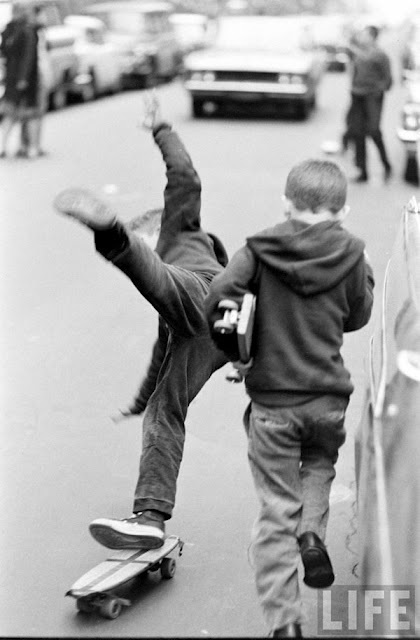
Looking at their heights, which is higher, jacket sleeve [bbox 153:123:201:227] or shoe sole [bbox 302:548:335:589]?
jacket sleeve [bbox 153:123:201:227]

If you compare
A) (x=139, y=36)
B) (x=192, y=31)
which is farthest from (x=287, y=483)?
(x=192, y=31)

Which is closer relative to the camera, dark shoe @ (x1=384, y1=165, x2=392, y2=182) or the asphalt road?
the asphalt road

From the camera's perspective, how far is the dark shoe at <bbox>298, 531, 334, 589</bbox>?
3746 millimetres

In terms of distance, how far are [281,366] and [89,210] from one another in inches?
31.4

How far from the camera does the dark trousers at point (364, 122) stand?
14.5 metres

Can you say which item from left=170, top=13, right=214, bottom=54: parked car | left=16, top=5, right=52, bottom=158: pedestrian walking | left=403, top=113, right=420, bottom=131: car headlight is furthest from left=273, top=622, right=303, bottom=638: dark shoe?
left=170, top=13, right=214, bottom=54: parked car

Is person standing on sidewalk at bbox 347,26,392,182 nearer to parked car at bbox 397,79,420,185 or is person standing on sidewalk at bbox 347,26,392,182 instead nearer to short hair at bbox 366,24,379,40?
short hair at bbox 366,24,379,40

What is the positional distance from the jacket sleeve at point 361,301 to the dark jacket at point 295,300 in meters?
0.02

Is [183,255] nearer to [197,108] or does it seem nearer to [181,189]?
[181,189]

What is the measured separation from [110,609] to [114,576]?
5.2 inches

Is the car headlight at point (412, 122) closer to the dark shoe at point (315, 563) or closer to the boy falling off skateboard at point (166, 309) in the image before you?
the boy falling off skateboard at point (166, 309)

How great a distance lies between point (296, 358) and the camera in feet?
12.6

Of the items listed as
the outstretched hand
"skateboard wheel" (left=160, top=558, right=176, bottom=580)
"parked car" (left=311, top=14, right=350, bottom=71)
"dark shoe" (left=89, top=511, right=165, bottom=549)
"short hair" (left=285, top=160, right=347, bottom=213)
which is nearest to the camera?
"short hair" (left=285, top=160, right=347, bottom=213)

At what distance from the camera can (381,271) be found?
380 inches
